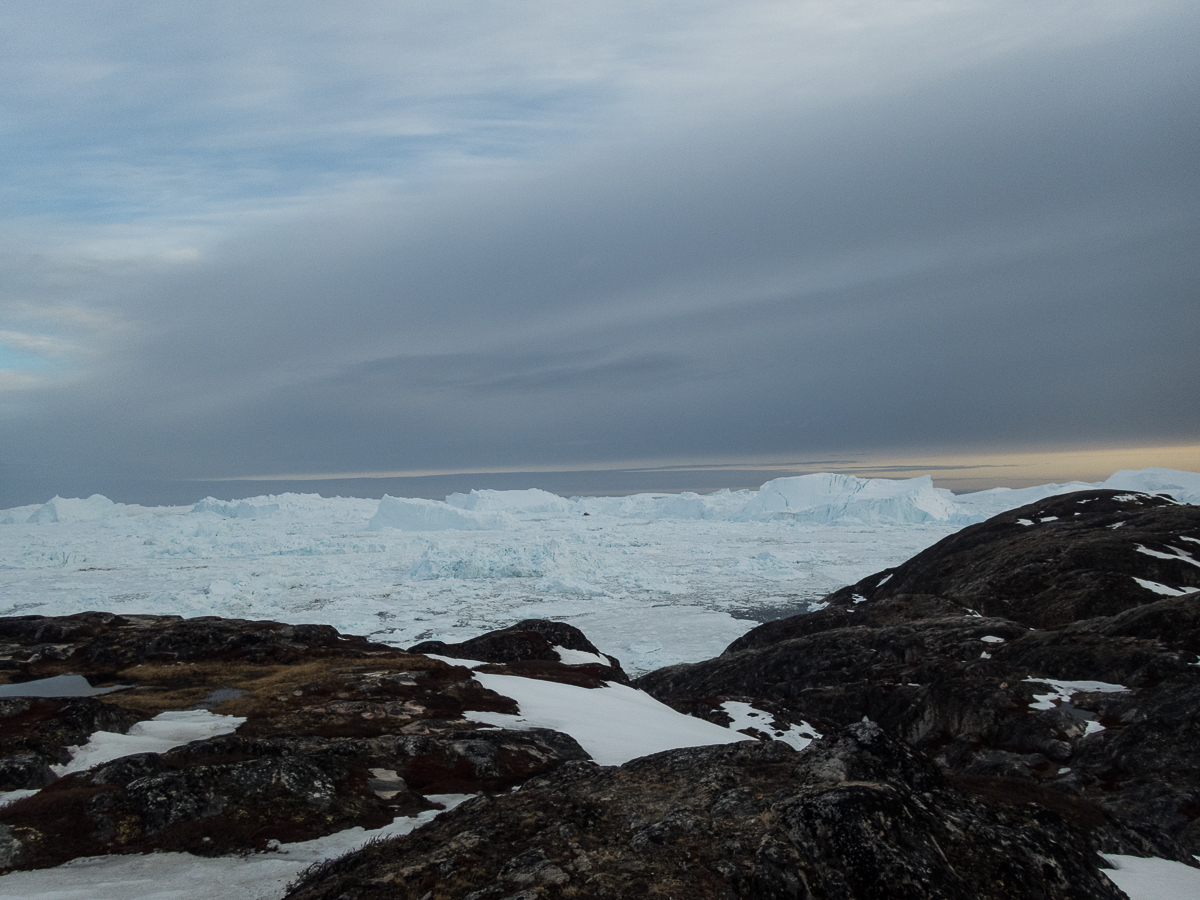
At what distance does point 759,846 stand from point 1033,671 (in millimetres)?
25017

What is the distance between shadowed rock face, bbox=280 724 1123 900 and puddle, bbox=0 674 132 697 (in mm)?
20047

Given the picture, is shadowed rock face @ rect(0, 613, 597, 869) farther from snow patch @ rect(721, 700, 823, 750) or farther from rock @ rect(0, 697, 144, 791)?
snow patch @ rect(721, 700, 823, 750)

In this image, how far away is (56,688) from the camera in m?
23.5

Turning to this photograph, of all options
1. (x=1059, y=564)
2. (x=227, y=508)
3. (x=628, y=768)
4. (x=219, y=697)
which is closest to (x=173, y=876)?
(x=628, y=768)

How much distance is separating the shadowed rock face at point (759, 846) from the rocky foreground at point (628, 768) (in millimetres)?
36

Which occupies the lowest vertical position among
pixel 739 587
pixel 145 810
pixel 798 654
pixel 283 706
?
pixel 739 587

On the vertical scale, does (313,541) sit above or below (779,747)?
below

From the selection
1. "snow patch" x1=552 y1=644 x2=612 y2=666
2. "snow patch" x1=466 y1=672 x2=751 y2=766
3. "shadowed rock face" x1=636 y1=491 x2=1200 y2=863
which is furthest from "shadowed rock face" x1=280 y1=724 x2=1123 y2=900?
→ "snow patch" x1=552 y1=644 x2=612 y2=666

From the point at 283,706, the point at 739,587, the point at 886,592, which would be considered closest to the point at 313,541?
the point at 739,587

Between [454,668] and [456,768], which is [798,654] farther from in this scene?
[456,768]

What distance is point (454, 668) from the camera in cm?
2584

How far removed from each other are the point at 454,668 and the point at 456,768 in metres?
11.8

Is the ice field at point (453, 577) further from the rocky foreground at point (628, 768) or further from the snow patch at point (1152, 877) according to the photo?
the snow patch at point (1152, 877)

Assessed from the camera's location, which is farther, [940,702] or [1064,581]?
[1064,581]
